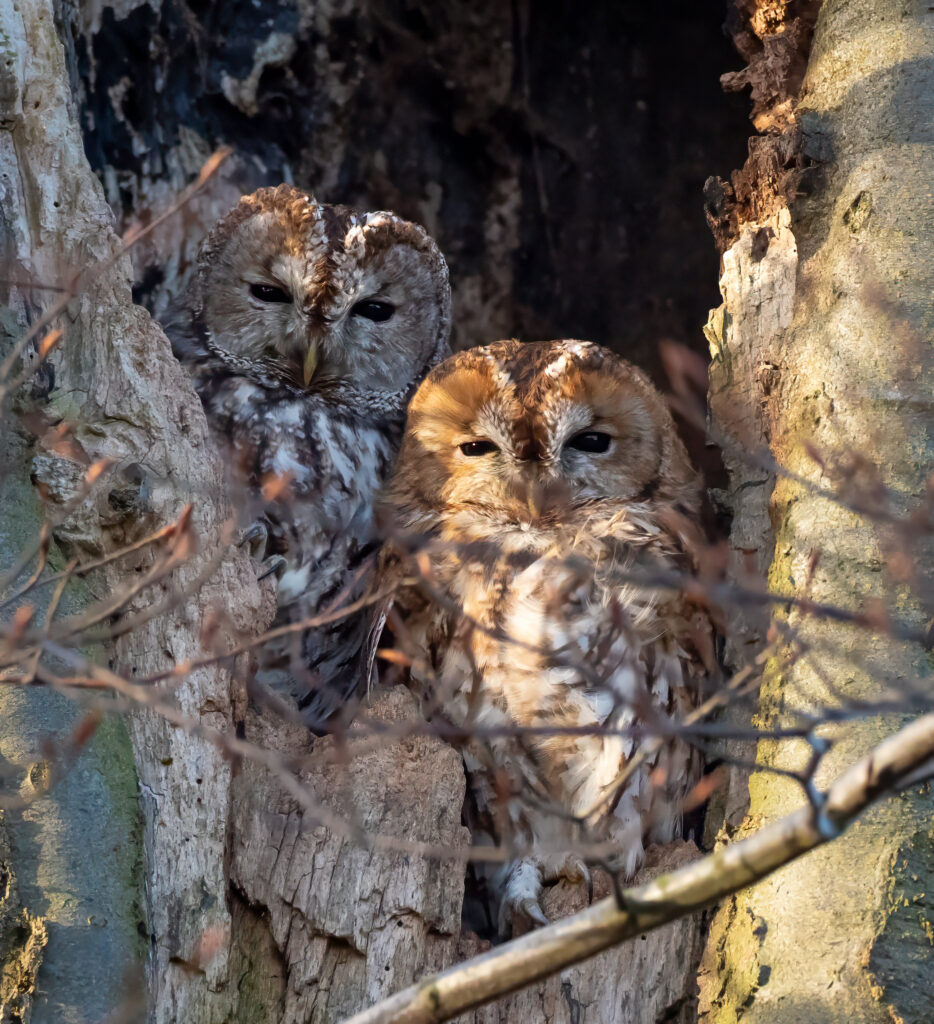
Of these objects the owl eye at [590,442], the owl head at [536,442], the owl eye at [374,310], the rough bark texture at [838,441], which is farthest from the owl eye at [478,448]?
the owl eye at [374,310]

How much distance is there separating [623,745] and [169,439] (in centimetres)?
112

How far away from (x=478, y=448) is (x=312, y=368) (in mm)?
667

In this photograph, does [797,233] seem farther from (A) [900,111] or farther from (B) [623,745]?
(B) [623,745]

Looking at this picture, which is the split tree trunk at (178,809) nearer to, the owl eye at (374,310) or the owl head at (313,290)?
the owl head at (313,290)

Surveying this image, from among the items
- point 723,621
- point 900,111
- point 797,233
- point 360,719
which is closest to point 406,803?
point 360,719

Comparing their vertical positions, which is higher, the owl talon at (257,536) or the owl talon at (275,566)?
the owl talon at (257,536)

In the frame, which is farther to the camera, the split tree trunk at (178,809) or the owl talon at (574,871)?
the owl talon at (574,871)

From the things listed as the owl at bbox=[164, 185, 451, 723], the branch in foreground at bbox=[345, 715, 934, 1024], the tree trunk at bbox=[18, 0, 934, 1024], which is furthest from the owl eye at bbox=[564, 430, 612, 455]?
the branch in foreground at bbox=[345, 715, 934, 1024]

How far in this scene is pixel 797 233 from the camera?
8.76 ft

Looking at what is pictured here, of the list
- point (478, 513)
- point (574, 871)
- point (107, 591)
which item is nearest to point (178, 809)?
point (107, 591)

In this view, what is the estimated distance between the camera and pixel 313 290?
3.20 metres

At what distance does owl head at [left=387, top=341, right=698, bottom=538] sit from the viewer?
104 inches

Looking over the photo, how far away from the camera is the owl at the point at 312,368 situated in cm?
299

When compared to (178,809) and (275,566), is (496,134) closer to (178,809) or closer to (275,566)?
(275,566)
